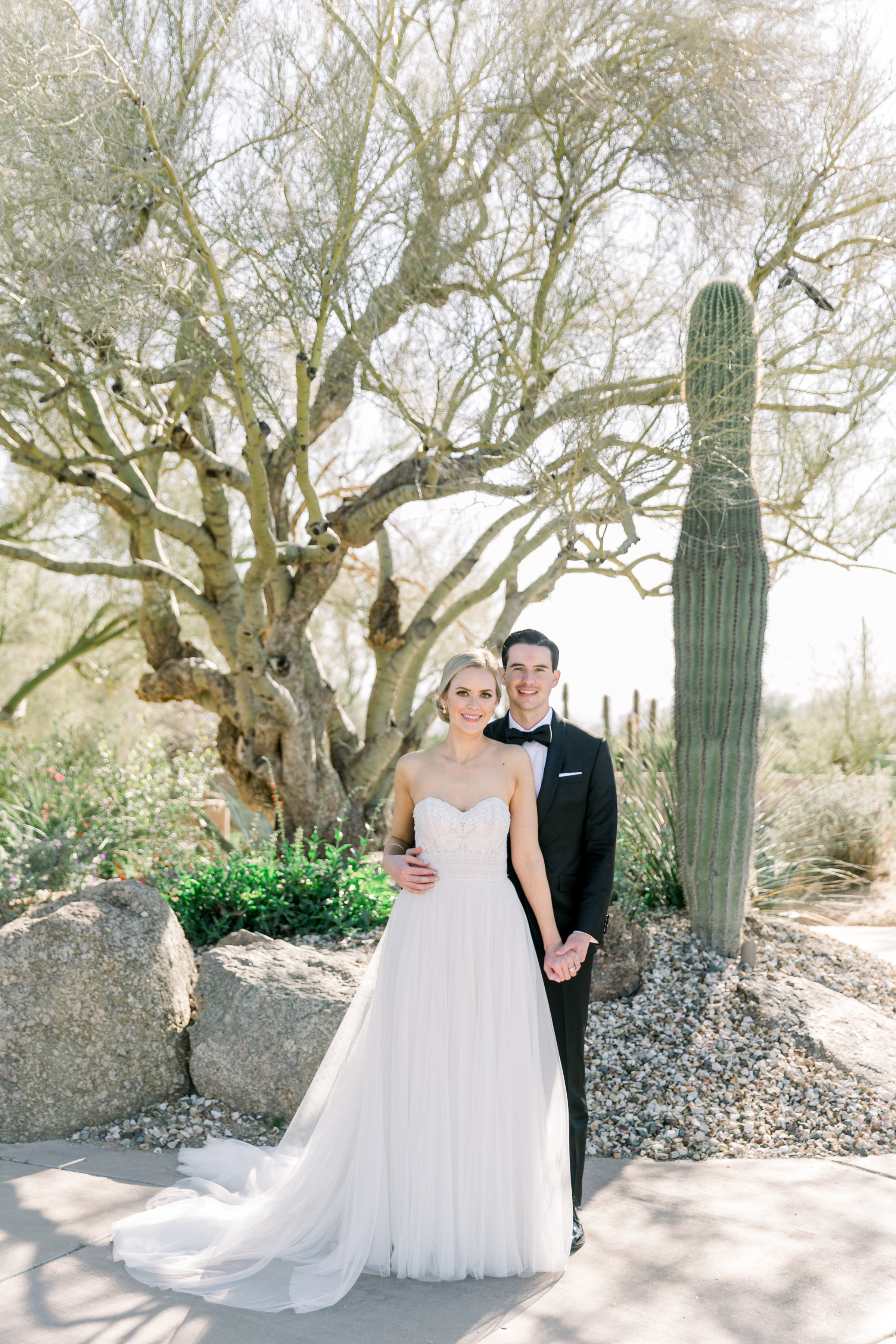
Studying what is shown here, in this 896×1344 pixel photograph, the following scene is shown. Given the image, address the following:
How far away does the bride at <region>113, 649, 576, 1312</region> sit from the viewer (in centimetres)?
316

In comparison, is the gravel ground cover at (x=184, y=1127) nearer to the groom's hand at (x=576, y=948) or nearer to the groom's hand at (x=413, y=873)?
the groom's hand at (x=413, y=873)

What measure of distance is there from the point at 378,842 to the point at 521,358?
14.4 ft

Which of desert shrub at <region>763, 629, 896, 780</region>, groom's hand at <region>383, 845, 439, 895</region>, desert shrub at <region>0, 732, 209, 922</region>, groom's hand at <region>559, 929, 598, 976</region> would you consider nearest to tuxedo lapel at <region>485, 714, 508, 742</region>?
groom's hand at <region>383, 845, 439, 895</region>

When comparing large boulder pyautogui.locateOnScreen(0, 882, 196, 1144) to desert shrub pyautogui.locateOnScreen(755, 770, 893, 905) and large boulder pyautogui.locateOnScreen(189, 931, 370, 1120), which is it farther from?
desert shrub pyautogui.locateOnScreen(755, 770, 893, 905)

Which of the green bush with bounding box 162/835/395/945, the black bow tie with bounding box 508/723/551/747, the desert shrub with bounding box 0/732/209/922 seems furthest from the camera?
the desert shrub with bounding box 0/732/209/922

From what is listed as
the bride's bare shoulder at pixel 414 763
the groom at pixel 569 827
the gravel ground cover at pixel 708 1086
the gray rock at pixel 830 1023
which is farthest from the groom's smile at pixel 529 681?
the gray rock at pixel 830 1023

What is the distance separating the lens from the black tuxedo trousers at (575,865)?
3.52m

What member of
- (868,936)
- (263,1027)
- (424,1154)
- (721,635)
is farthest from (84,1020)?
(868,936)

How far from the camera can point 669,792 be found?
7.75 metres

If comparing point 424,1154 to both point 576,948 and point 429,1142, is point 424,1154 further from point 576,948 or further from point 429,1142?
point 576,948

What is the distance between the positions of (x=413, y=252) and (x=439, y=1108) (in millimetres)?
5060

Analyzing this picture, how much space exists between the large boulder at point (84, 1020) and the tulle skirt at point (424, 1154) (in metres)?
0.93

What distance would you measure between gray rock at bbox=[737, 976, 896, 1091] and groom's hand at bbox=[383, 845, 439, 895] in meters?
2.51

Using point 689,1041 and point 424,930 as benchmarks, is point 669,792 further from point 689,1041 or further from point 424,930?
point 424,930
